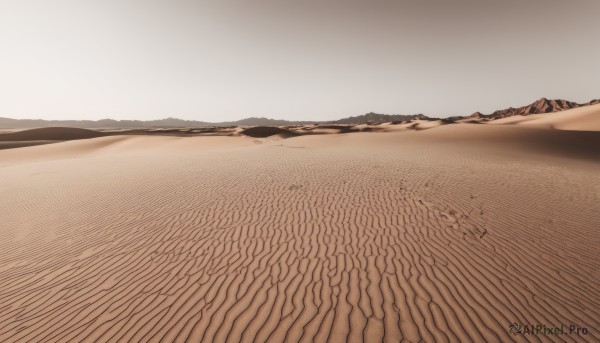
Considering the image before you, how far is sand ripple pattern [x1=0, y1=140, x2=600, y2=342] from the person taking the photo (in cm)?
380

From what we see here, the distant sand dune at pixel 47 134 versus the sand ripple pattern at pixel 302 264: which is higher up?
the distant sand dune at pixel 47 134

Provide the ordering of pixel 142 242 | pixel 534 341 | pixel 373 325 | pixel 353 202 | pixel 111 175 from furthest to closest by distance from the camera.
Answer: pixel 111 175 → pixel 353 202 → pixel 142 242 → pixel 373 325 → pixel 534 341

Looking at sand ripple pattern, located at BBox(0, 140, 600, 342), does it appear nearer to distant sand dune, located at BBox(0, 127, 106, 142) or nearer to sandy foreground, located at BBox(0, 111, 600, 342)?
sandy foreground, located at BBox(0, 111, 600, 342)

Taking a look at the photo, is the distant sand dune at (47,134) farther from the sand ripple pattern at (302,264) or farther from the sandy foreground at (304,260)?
the sand ripple pattern at (302,264)

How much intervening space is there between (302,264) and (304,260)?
0.15 m

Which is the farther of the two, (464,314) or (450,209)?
(450,209)

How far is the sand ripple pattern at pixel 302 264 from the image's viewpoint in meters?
3.80

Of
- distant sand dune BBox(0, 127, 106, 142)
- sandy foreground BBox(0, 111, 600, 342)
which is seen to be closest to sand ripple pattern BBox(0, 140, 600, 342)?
sandy foreground BBox(0, 111, 600, 342)

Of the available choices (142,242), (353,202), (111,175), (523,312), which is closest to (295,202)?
(353,202)

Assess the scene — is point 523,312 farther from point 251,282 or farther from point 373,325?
point 251,282

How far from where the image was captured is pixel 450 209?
7.99 metres

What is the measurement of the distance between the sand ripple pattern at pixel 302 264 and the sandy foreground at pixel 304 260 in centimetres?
3

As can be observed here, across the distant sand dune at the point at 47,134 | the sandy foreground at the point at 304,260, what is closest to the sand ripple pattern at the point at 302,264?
the sandy foreground at the point at 304,260

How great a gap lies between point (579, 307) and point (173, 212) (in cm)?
933
